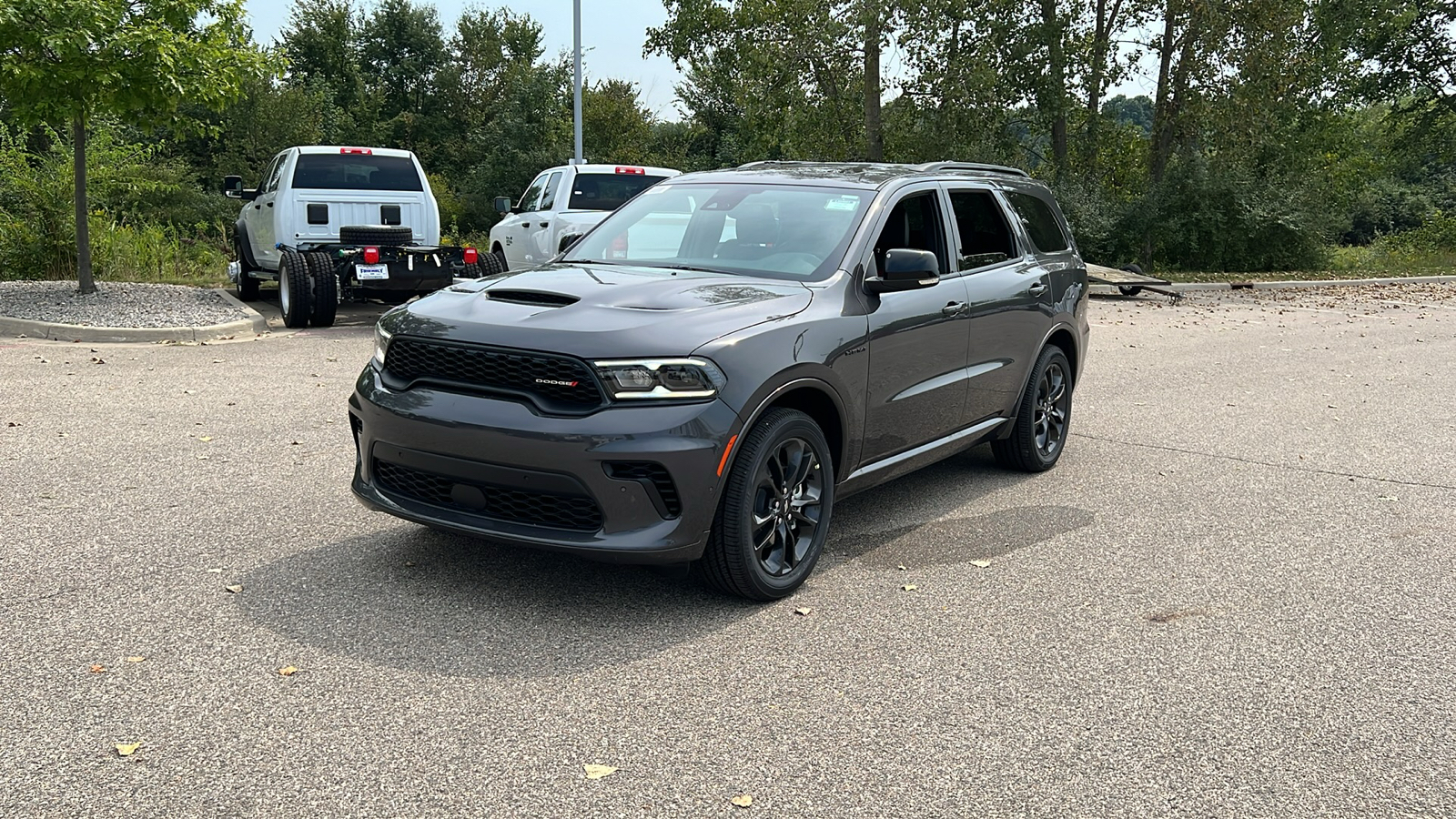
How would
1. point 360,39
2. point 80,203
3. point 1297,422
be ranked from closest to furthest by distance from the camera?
point 1297,422 → point 80,203 → point 360,39

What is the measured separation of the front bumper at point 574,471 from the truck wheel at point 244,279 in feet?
42.3

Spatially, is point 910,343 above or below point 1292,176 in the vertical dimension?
below

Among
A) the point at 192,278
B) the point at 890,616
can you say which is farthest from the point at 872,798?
the point at 192,278

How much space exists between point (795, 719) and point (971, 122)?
2330 cm

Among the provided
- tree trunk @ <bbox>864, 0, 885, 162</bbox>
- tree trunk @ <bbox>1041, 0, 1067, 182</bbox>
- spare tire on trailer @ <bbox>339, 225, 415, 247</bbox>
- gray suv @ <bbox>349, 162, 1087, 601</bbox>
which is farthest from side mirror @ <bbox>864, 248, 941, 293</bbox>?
tree trunk @ <bbox>1041, 0, 1067, 182</bbox>

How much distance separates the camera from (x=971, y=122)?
25.5 m

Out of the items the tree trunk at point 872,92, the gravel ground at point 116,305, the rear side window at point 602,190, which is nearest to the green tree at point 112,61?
the gravel ground at point 116,305

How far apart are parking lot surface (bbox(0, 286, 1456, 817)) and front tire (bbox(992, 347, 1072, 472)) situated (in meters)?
A: 0.13

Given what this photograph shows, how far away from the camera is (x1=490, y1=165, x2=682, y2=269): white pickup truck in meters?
14.8

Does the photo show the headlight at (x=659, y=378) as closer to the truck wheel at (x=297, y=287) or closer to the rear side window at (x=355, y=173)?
the truck wheel at (x=297, y=287)

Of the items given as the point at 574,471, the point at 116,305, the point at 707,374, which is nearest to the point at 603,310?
the point at 707,374

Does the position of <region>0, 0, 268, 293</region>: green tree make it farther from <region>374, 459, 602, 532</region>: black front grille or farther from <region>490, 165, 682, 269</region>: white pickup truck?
<region>374, 459, 602, 532</region>: black front grille

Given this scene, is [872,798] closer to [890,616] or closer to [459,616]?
[890,616]

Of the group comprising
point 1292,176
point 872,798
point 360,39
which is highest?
point 360,39
